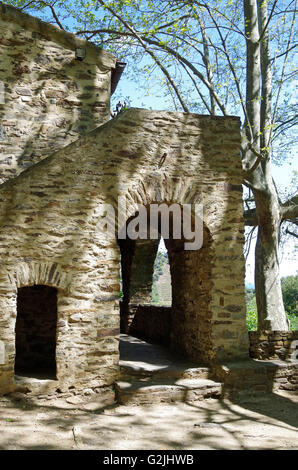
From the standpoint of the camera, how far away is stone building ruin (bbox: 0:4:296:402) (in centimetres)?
544

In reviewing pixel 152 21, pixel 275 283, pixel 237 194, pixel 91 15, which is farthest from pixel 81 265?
pixel 91 15

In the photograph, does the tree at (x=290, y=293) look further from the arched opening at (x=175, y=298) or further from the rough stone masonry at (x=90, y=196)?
the rough stone masonry at (x=90, y=196)

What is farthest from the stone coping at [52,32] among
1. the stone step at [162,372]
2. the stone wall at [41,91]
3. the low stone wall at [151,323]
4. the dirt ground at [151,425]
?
the dirt ground at [151,425]

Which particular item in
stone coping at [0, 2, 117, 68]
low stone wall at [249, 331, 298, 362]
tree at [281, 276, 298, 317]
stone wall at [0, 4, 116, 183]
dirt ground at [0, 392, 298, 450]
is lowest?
dirt ground at [0, 392, 298, 450]

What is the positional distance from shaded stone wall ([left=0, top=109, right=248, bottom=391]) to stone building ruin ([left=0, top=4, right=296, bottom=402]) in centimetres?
1

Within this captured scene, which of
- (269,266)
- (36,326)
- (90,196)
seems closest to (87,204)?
(90,196)

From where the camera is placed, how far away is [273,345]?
653 cm

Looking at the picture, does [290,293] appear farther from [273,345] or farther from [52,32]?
[52,32]

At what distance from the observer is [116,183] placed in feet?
19.5

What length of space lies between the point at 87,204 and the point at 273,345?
12.0ft

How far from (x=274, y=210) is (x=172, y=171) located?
13.9 feet

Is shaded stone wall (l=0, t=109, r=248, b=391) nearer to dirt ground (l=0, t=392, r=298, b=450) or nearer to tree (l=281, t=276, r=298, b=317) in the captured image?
dirt ground (l=0, t=392, r=298, b=450)

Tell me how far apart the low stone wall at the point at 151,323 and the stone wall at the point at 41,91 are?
4233 mm

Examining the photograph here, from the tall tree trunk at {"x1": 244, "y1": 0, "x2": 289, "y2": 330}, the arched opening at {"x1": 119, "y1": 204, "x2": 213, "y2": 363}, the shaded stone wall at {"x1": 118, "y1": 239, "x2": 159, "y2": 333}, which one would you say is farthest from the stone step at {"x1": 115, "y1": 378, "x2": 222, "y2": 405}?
the shaded stone wall at {"x1": 118, "y1": 239, "x2": 159, "y2": 333}
